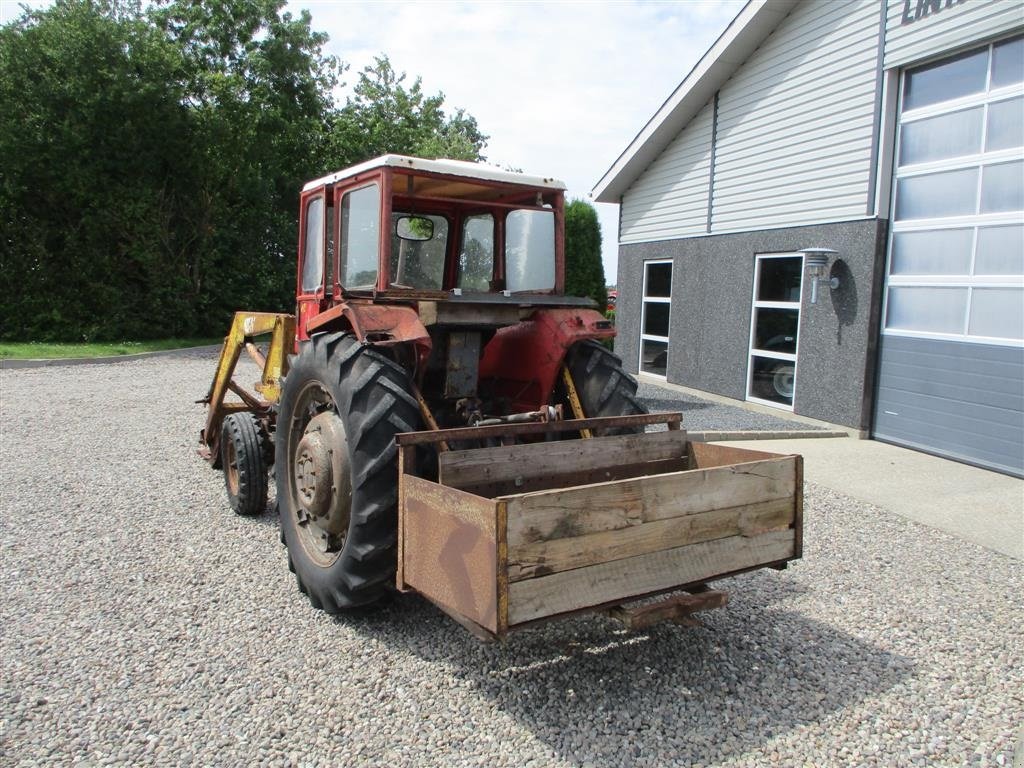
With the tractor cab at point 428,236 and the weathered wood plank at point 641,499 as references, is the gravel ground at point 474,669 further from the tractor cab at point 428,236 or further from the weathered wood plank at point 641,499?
the tractor cab at point 428,236

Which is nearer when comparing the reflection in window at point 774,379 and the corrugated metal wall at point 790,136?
the corrugated metal wall at point 790,136

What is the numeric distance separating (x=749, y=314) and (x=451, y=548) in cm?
870

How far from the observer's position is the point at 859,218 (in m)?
8.60

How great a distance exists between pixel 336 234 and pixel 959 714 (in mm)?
3853

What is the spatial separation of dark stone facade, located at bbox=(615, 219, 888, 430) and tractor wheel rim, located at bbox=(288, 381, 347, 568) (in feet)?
21.8

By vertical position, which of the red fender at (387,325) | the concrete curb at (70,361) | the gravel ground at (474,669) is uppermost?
the red fender at (387,325)

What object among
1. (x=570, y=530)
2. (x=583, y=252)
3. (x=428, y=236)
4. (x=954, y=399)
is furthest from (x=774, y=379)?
(x=583, y=252)

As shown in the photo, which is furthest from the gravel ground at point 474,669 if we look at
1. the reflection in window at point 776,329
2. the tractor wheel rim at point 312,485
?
the reflection in window at point 776,329

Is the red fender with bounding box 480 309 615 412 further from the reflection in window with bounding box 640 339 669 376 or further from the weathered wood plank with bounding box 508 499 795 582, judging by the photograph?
the reflection in window with bounding box 640 339 669 376

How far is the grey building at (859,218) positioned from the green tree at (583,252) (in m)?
5.58

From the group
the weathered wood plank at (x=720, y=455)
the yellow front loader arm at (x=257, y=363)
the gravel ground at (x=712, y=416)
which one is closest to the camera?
the weathered wood plank at (x=720, y=455)

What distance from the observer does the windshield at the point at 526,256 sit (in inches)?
190

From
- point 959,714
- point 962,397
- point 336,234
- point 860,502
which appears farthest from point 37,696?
point 962,397

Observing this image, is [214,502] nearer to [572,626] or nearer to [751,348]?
[572,626]
